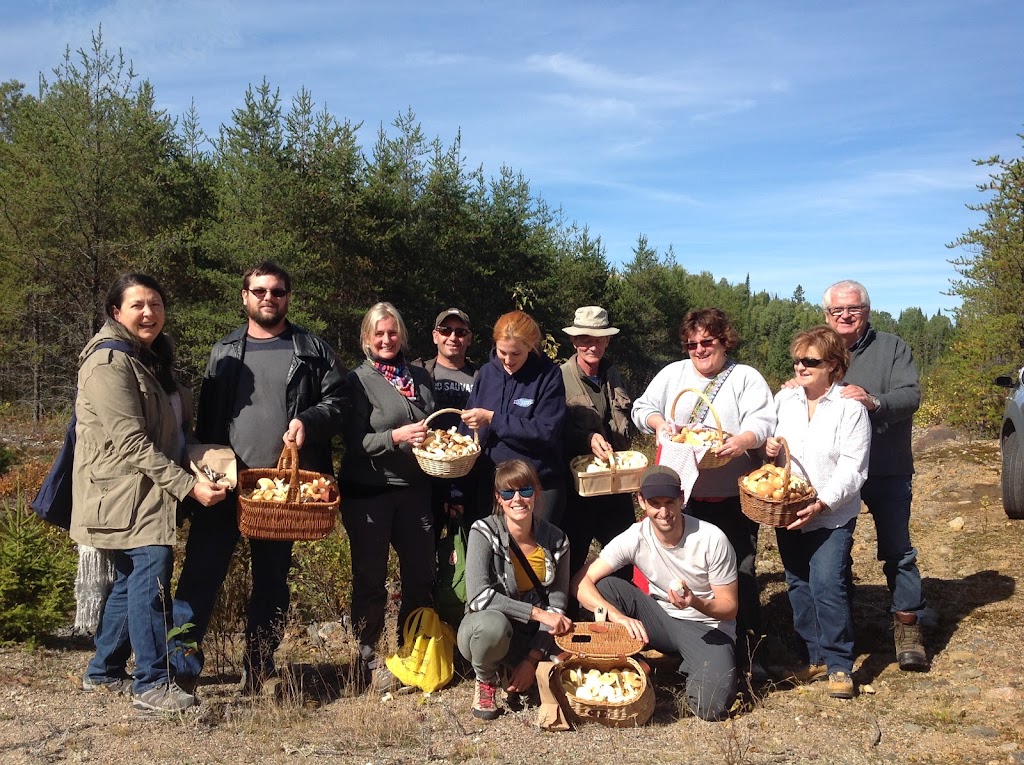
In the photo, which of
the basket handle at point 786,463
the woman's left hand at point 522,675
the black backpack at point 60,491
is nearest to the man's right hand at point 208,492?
the black backpack at point 60,491

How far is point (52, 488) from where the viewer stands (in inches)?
152

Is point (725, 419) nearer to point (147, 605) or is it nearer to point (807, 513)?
point (807, 513)

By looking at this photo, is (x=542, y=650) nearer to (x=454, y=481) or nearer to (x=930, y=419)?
(x=454, y=481)

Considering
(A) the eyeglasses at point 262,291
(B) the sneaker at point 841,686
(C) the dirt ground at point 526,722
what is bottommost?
(C) the dirt ground at point 526,722

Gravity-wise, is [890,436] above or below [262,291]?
below

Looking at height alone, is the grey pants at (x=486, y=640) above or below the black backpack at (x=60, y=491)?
below

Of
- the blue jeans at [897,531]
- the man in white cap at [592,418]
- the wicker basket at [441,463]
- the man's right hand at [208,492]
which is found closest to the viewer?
the man's right hand at [208,492]

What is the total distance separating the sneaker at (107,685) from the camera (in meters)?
4.11

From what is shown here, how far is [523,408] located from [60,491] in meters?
2.36

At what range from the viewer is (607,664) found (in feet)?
13.7

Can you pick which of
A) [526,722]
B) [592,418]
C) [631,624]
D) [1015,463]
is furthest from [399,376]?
[1015,463]

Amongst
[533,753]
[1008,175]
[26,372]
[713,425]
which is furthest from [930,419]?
[26,372]

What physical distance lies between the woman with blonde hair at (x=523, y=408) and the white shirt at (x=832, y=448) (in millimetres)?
1285

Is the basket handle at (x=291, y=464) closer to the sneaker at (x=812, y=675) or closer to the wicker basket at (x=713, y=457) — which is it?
the wicker basket at (x=713, y=457)
